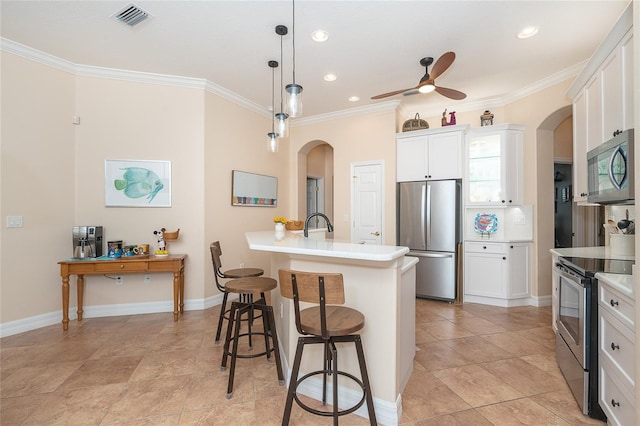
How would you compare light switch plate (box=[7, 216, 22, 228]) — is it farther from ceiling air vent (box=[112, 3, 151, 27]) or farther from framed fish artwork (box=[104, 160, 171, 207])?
ceiling air vent (box=[112, 3, 151, 27])

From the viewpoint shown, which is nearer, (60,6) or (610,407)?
(610,407)

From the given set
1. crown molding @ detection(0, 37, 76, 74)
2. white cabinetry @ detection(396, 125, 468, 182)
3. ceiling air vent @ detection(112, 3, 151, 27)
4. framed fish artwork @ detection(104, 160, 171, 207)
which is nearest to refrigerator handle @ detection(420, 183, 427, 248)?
white cabinetry @ detection(396, 125, 468, 182)

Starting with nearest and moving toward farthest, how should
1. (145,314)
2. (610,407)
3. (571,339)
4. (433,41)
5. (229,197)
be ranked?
(610,407) → (571,339) → (433,41) → (145,314) → (229,197)

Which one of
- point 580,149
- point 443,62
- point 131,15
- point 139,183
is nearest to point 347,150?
point 443,62

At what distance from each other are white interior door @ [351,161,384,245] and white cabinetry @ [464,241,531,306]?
4.42 feet

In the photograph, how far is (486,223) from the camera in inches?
167

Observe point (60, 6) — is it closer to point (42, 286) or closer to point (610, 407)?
point (42, 286)

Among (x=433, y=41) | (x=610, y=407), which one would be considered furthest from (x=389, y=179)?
(x=610, y=407)

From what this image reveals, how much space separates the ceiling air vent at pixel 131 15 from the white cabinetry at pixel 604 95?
3701 mm

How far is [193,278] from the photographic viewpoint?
12.7ft

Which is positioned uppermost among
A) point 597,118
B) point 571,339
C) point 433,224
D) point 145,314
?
point 597,118

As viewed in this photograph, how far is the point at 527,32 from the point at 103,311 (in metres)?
5.53

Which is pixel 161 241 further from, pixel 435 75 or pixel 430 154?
pixel 430 154

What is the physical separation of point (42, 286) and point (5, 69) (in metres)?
2.32
